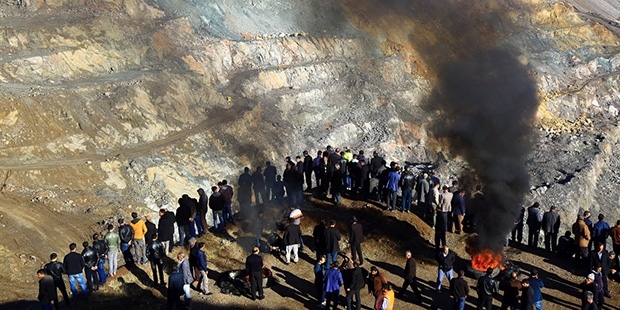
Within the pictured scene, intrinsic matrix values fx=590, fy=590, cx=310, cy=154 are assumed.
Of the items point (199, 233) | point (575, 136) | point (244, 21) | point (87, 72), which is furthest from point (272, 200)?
point (575, 136)

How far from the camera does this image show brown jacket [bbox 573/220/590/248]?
56.5 ft

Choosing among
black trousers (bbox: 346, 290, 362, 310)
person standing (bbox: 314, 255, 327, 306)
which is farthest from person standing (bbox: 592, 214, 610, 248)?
person standing (bbox: 314, 255, 327, 306)

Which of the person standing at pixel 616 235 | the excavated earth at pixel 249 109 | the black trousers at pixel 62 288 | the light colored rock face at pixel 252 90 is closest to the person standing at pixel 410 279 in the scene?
the excavated earth at pixel 249 109

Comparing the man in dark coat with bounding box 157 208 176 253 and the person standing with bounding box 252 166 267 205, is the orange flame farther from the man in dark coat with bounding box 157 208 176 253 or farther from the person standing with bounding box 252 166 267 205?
the man in dark coat with bounding box 157 208 176 253

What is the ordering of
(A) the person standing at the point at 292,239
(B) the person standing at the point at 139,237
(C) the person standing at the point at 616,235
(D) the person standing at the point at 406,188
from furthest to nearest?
1. (D) the person standing at the point at 406,188
2. (C) the person standing at the point at 616,235
3. (A) the person standing at the point at 292,239
4. (B) the person standing at the point at 139,237

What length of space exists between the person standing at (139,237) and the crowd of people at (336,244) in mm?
27

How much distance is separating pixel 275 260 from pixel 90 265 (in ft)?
17.1

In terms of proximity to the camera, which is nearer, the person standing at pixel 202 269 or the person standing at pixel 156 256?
the person standing at pixel 202 269

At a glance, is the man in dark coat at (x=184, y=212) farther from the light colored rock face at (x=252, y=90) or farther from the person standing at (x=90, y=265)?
the light colored rock face at (x=252, y=90)

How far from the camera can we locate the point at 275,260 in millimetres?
17406

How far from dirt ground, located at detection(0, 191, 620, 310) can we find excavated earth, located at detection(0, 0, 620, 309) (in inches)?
2.3

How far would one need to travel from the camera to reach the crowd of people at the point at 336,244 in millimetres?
14109

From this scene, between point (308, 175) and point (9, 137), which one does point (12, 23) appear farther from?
point (308, 175)

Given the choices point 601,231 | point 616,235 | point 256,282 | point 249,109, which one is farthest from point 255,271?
point 249,109
